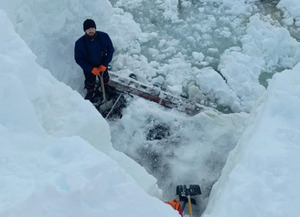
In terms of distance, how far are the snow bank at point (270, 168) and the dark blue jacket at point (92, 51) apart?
8.62ft

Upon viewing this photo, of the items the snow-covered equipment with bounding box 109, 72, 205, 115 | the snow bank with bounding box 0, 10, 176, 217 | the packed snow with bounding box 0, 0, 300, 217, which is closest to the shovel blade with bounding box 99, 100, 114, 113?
the packed snow with bounding box 0, 0, 300, 217

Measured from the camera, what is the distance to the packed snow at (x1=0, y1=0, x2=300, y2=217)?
269 centimetres

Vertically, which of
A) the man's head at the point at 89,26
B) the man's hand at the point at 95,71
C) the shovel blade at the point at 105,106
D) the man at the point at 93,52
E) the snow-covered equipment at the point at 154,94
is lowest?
the shovel blade at the point at 105,106

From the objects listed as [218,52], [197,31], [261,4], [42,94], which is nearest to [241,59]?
[218,52]

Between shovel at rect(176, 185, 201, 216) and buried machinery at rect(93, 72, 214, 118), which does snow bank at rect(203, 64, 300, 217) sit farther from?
buried machinery at rect(93, 72, 214, 118)

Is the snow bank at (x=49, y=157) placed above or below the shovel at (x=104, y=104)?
above

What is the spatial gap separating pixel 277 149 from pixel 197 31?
466 centimetres

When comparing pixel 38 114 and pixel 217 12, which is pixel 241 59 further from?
pixel 38 114

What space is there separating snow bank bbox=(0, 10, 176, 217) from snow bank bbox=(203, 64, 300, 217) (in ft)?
2.13

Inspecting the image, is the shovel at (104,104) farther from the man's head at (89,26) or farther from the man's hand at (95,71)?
the man's head at (89,26)

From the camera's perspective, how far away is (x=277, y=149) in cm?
338

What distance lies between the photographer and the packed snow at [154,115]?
2.69 m

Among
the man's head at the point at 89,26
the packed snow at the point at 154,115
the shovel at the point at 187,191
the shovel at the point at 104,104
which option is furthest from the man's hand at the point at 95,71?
the shovel at the point at 187,191

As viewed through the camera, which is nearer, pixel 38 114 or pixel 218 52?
pixel 38 114
